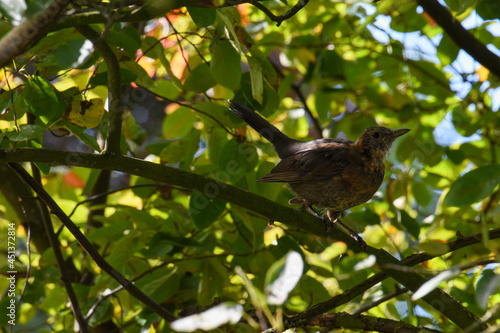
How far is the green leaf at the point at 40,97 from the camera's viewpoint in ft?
7.04

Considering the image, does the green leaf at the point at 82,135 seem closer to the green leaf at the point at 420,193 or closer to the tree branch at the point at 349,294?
the tree branch at the point at 349,294

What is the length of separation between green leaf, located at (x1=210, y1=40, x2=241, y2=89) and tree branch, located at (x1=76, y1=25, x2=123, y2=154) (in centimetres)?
46

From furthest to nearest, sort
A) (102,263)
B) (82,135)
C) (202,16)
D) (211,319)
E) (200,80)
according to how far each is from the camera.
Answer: (200,80)
(102,263)
(82,135)
(202,16)
(211,319)

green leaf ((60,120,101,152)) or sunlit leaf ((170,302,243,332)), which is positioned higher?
sunlit leaf ((170,302,243,332))

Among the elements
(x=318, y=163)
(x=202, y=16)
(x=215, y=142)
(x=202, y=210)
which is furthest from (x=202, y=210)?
(x=318, y=163)

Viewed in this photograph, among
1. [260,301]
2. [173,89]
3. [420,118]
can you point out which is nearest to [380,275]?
[260,301]

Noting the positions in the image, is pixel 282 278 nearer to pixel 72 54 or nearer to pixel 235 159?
pixel 72 54

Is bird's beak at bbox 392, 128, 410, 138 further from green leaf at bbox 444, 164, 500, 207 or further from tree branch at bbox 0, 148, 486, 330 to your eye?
green leaf at bbox 444, 164, 500, 207

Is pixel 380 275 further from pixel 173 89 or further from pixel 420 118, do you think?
pixel 420 118

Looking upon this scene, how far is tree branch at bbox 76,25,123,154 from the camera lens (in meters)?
2.14

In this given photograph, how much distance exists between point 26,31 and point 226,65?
1.30m

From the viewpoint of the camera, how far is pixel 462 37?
306 cm

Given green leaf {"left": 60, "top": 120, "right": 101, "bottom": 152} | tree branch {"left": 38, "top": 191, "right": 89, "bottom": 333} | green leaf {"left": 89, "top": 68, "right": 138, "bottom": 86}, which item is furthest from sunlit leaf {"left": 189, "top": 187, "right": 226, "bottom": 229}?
tree branch {"left": 38, "top": 191, "right": 89, "bottom": 333}

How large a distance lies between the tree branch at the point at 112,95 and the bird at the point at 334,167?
113 centimetres
